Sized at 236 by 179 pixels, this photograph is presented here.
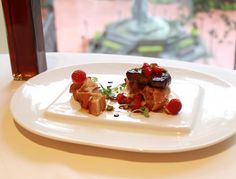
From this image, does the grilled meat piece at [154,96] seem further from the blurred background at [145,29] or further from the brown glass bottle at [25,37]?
the blurred background at [145,29]

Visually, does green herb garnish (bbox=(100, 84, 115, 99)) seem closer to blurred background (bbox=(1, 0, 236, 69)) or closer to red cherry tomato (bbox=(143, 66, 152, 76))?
red cherry tomato (bbox=(143, 66, 152, 76))

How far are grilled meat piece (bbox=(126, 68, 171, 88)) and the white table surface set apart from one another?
0.47 feet

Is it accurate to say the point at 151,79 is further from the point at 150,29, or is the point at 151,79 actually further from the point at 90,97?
the point at 150,29

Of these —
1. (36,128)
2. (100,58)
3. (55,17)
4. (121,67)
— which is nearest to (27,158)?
(36,128)

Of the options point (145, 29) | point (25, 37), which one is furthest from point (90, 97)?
point (145, 29)

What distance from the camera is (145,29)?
2330 mm

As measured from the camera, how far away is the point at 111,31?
2.41 metres

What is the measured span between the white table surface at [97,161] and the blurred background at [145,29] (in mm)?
1646

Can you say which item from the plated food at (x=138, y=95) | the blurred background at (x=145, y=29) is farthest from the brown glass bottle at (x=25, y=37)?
the blurred background at (x=145, y=29)

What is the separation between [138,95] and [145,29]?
165 cm

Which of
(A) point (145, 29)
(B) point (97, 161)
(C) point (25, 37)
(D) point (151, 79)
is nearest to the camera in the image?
(B) point (97, 161)

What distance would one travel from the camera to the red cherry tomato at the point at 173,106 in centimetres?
68

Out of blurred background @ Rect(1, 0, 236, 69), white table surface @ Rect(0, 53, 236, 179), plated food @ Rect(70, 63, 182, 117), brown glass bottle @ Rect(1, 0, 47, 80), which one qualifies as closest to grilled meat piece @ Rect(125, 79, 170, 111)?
plated food @ Rect(70, 63, 182, 117)

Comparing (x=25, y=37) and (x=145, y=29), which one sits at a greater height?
(x=25, y=37)
